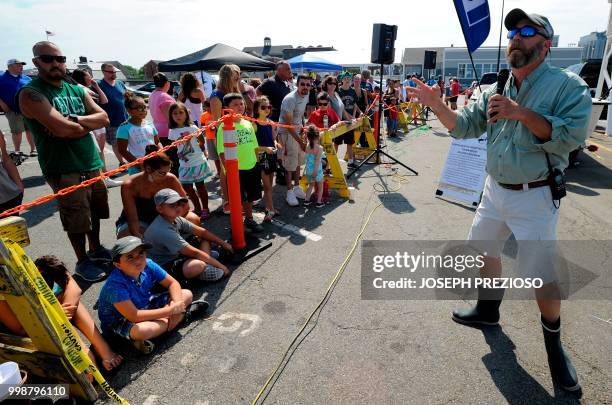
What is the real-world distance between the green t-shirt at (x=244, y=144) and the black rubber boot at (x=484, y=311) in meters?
2.84

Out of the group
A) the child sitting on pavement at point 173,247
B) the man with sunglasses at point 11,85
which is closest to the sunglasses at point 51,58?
the child sitting on pavement at point 173,247

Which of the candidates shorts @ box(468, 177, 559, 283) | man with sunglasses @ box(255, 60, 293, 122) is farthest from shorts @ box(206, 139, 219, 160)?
shorts @ box(468, 177, 559, 283)

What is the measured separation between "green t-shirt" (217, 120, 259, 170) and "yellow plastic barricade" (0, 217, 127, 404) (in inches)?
105

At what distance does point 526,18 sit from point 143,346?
3316 mm

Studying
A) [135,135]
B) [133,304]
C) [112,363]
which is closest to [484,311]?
[133,304]

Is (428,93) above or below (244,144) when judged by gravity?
above

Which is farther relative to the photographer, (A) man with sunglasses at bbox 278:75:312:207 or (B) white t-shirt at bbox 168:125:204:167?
(A) man with sunglasses at bbox 278:75:312:207

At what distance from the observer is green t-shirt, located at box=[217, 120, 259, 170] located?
4.36 m

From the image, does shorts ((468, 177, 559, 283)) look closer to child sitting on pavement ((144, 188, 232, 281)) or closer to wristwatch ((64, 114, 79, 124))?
child sitting on pavement ((144, 188, 232, 281))

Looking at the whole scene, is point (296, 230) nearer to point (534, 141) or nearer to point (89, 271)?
point (89, 271)

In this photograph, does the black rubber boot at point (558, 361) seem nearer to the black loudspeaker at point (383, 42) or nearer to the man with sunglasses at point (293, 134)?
the man with sunglasses at point (293, 134)

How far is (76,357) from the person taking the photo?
2043mm

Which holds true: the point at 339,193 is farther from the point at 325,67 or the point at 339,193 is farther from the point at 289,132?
the point at 325,67

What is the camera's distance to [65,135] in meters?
3.23
